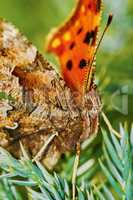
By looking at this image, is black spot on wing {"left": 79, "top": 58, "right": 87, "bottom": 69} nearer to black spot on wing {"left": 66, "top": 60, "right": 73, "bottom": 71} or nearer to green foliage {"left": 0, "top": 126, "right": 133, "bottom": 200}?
black spot on wing {"left": 66, "top": 60, "right": 73, "bottom": 71}

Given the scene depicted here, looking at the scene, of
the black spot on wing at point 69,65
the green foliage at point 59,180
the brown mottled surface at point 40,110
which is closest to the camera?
the green foliage at point 59,180

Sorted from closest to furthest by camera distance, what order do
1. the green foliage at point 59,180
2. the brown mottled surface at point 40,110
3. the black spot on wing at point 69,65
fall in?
the green foliage at point 59,180 → the brown mottled surface at point 40,110 → the black spot on wing at point 69,65

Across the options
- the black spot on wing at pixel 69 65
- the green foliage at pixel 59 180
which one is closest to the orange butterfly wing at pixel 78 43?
the black spot on wing at pixel 69 65

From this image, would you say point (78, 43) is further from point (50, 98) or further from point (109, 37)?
point (109, 37)

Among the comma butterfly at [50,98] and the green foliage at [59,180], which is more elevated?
the comma butterfly at [50,98]

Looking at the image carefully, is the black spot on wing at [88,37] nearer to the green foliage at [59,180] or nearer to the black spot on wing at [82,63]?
the black spot on wing at [82,63]

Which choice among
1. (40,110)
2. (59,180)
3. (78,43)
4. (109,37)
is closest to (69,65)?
(78,43)
